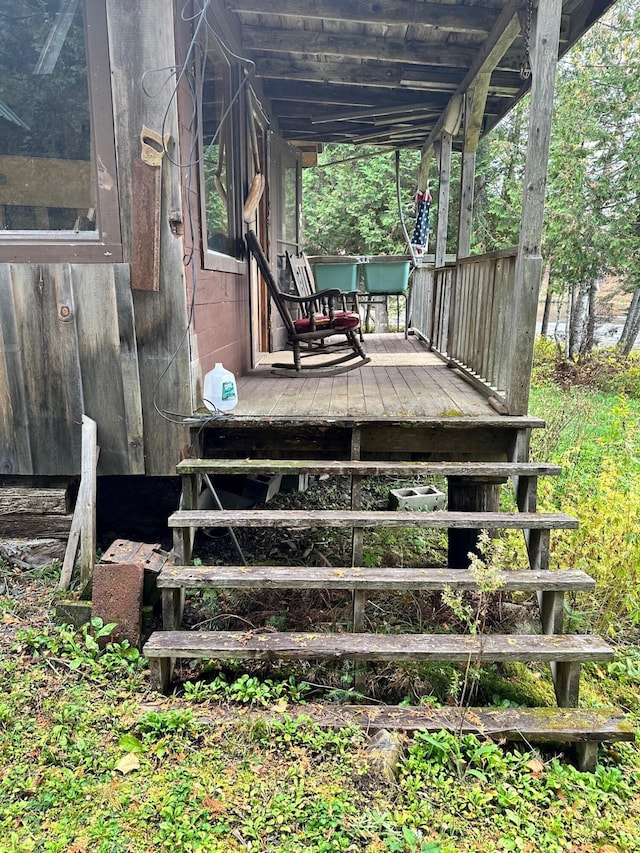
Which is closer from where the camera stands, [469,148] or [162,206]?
[162,206]

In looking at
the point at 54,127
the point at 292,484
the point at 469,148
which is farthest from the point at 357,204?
the point at 54,127

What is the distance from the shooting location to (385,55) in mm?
A: 4254

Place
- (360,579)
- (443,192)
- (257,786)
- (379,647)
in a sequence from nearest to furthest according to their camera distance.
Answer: (257,786) < (379,647) < (360,579) < (443,192)

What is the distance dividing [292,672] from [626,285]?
8.78 meters

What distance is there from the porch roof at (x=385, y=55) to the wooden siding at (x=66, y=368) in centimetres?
218

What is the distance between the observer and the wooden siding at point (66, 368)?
2.73m

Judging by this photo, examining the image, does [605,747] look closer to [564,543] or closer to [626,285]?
[564,543]

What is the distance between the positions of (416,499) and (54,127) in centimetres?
322

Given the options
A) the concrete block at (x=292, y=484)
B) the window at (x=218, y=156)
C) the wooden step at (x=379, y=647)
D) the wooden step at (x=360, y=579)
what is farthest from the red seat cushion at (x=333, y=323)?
the wooden step at (x=379, y=647)

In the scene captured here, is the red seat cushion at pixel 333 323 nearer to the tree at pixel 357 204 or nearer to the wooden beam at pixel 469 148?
the wooden beam at pixel 469 148

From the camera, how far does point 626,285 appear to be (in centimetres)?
908

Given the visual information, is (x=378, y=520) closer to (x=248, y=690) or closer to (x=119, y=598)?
(x=248, y=690)

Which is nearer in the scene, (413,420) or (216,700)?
(216,700)

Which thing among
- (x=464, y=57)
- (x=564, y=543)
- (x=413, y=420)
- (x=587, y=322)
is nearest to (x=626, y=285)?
(x=587, y=322)
